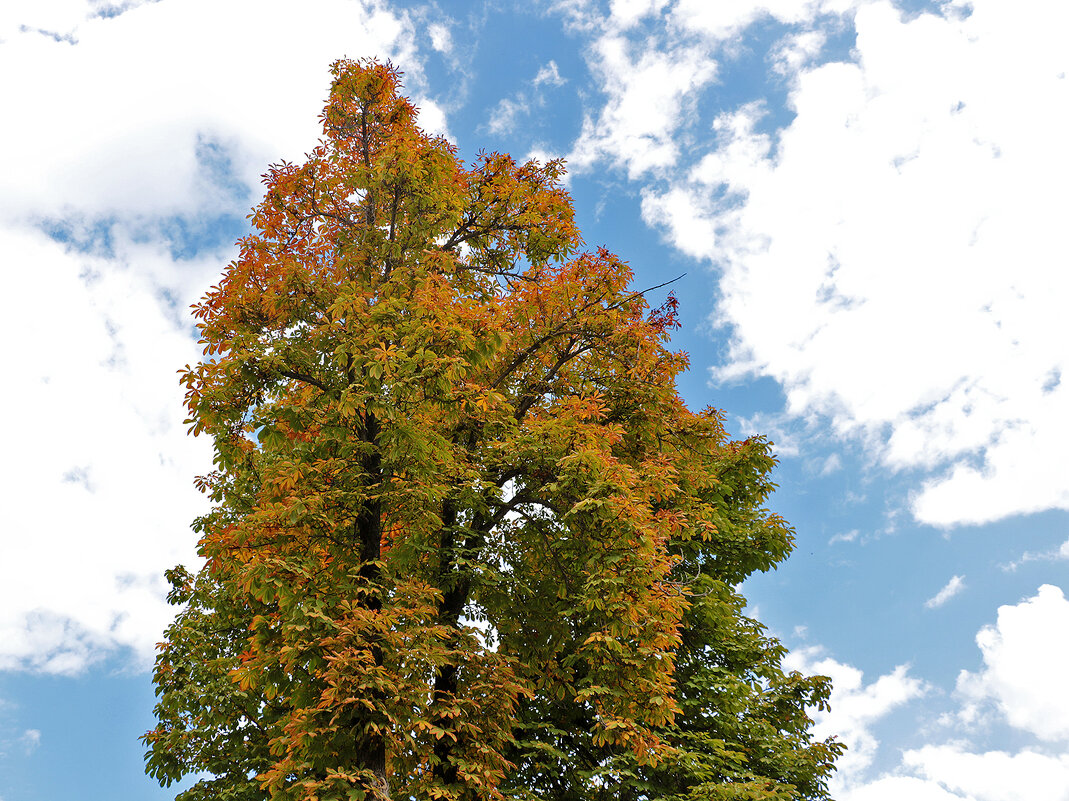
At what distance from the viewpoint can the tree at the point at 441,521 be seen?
10.5m

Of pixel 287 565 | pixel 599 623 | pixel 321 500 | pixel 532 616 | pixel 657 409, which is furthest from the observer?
pixel 657 409

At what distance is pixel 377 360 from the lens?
1027cm

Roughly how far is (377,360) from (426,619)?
389 cm

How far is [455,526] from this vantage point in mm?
12430

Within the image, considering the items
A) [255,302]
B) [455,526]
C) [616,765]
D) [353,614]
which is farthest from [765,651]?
[255,302]

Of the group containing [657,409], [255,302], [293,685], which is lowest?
[293,685]

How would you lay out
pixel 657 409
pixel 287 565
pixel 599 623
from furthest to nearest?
pixel 657 409 → pixel 599 623 → pixel 287 565

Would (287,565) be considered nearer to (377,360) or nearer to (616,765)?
(377,360)

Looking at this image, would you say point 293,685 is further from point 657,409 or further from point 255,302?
point 657,409

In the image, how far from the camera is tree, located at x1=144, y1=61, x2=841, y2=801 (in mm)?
10469

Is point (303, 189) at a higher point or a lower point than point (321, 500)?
higher

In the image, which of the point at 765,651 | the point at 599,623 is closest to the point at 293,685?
the point at 599,623

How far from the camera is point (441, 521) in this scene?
11430mm

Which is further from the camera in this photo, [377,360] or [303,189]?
[303,189]
